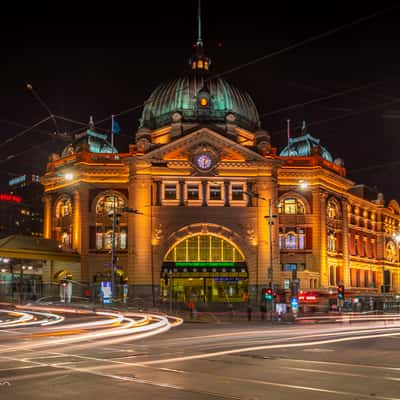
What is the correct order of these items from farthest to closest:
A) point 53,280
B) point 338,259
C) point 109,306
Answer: point 338,259
point 53,280
point 109,306

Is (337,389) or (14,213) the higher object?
(14,213)

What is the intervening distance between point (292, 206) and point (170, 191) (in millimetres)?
16199

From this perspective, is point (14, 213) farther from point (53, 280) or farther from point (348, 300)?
point (348, 300)

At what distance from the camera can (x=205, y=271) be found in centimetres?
7531

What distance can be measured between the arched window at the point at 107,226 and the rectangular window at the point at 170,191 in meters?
5.82

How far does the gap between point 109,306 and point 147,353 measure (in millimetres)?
35880

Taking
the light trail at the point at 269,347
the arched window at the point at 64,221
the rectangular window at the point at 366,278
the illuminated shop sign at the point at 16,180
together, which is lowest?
the light trail at the point at 269,347

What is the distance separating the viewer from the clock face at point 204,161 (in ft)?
250

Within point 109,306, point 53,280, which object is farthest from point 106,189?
point 109,306

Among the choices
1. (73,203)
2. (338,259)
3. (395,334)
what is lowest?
(395,334)

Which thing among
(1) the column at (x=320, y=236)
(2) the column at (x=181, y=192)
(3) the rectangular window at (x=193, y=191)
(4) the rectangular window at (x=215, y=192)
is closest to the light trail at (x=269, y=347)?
(4) the rectangular window at (x=215, y=192)

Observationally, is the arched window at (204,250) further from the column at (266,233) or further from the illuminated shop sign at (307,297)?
the illuminated shop sign at (307,297)

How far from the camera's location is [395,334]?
1383 inches

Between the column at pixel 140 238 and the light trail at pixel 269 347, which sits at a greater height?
the column at pixel 140 238
